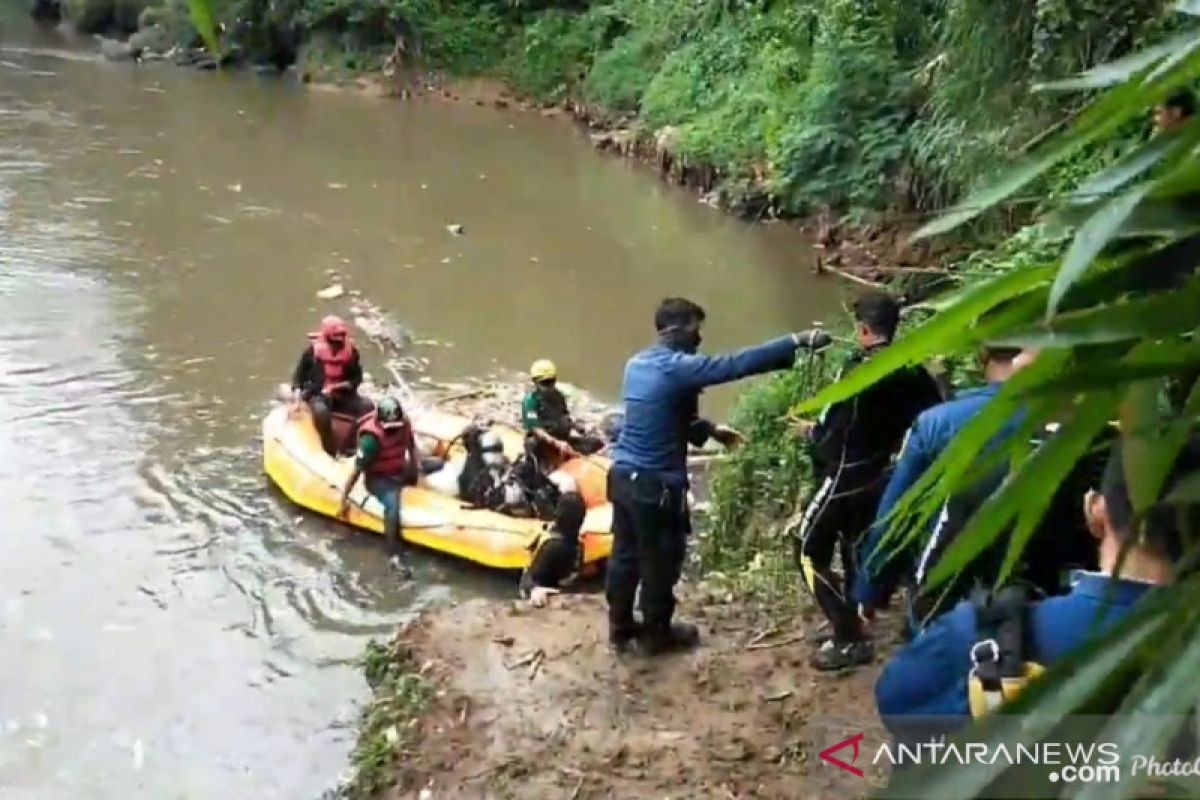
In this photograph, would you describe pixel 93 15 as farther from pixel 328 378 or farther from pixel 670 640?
pixel 670 640

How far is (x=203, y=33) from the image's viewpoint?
81 cm

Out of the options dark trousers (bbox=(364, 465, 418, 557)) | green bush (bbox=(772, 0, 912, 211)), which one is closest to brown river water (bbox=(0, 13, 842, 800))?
dark trousers (bbox=(364, 465, 418, 557))

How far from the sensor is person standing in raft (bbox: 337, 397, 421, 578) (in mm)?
8227

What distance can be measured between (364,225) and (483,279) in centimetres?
261

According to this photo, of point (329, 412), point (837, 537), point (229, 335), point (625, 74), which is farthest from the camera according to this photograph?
point (625, 74)

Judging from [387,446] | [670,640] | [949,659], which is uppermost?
[949,659]

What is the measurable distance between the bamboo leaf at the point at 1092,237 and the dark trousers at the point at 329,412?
8.53 meters

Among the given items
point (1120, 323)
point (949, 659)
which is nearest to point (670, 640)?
point (949, 659)

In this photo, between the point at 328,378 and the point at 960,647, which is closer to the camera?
the point at 960,647

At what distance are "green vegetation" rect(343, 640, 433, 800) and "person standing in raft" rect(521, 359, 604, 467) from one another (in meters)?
2.12

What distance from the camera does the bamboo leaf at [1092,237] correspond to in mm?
810

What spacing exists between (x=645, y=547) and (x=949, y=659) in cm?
326

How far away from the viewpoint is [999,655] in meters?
2.02

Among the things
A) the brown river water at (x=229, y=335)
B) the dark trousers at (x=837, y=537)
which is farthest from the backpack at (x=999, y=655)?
the brown river water at (x=229, y=335)
